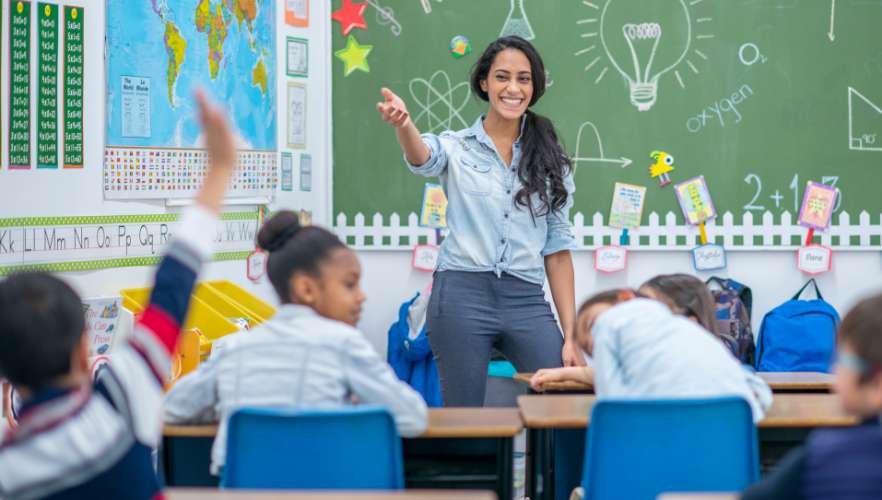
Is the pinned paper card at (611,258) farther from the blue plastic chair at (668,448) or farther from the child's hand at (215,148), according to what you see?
the child's hand at (215,148)

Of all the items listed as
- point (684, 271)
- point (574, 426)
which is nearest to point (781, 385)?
point (574, 426)

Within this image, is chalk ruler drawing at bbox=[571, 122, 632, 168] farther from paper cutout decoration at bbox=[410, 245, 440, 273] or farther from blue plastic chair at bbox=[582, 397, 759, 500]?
blue plastic chair at bbox=[582, 397, 759, 500]

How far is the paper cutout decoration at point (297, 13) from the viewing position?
5090 mm

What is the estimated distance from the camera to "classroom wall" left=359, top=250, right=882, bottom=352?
5277 mm

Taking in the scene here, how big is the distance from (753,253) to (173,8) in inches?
113

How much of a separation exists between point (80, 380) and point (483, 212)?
1.91 meters

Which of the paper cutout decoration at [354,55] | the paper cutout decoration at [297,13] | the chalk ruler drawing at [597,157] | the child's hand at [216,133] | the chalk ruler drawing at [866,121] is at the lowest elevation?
the child's hand at [216,133]

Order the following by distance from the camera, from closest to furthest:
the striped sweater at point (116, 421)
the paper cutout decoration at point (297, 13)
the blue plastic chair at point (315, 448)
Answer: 1. the striped sweater at point (116, 421)
2. the blue plastic chair at point (315, 448)
3. the paper cutout decoration at point (297, 13)

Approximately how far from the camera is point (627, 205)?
17.4 ft

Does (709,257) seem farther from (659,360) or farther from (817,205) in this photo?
(659,360)

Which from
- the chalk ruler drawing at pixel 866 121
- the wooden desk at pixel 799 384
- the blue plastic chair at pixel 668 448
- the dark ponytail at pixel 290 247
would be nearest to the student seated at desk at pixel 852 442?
the blue plastic chair at pixel 668 448

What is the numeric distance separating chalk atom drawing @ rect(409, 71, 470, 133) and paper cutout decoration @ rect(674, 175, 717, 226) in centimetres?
107

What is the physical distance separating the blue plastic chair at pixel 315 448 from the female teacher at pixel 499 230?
1.19 m

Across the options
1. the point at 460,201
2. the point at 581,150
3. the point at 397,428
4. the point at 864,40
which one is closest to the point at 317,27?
the point at 581,150
